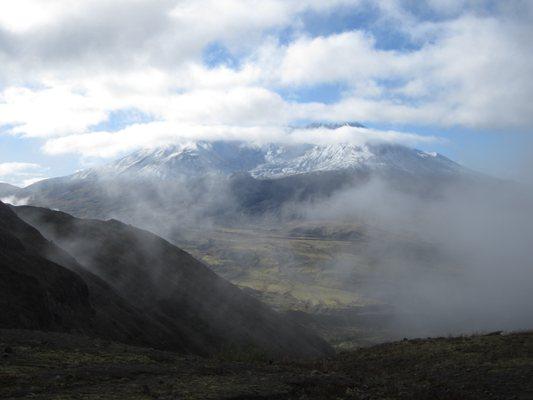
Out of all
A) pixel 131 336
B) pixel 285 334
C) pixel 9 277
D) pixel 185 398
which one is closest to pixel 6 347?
pixel 185 398

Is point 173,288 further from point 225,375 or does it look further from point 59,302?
point 225,375

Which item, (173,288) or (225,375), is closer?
(225,375)

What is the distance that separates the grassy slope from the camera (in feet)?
70.3

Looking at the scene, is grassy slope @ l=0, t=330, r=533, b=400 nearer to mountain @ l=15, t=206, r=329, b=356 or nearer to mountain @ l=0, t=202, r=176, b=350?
mountain @ l=0, t=202, r=176, b=350

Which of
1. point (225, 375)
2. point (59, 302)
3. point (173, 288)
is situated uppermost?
point (173, 288)

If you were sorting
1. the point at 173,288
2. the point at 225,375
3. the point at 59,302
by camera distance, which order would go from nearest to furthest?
the point at 225,375 → the point at 59,302 → the point at 173,288

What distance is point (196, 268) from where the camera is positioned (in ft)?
374

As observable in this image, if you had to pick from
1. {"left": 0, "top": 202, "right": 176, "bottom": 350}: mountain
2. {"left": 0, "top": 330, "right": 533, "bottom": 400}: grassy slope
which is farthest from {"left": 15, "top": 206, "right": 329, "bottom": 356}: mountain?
{"left": 0, "top": 330, "right": 533, "bottom": 400}: grassy slope

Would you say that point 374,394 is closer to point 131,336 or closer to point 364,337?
point 131,336

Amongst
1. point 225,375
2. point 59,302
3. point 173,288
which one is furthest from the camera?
point 173,288

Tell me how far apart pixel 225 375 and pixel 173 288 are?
6971 cm

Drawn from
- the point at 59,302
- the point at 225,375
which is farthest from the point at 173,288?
the point at 225,375

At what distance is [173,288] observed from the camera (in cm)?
9444

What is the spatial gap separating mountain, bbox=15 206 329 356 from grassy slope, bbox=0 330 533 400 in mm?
40842
